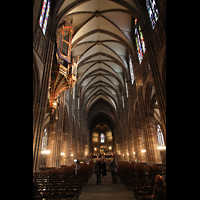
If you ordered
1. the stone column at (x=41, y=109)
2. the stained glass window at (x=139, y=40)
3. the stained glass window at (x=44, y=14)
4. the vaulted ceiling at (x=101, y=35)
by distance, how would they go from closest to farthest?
the stone column at (x=41, y=109) → the stained glass window at (x=44, y=14) → the vaulted ceiling at (x=101, y=35) → the stained glass window at (x=139, y=40)

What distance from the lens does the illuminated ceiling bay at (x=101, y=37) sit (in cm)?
1496

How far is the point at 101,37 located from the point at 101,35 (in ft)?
1.24

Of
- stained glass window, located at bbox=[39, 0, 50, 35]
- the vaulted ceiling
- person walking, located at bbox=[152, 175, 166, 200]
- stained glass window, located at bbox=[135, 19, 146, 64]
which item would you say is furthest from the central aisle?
the vaulted ceiling

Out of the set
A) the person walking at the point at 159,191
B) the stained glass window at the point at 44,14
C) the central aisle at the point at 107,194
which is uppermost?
the stained glass window at the point at 44,14

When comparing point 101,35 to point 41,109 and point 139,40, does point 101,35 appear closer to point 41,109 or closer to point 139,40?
point 139,40

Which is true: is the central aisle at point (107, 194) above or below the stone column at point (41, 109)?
below

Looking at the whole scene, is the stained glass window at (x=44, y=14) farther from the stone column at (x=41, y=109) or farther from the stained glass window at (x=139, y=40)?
the stained glass window at (x=139, y=40)

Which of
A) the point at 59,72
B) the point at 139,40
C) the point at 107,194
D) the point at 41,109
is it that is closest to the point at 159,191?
the point at 107,194

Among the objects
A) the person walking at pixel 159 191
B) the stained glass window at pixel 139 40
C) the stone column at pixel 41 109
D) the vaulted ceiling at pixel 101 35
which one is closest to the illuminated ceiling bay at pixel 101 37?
the vaulted ceiling at pixel 101 35

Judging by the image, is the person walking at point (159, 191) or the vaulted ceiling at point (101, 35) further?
the vaulted ceiling at point (101, 35)

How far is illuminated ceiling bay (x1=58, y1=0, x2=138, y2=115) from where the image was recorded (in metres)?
15.0
